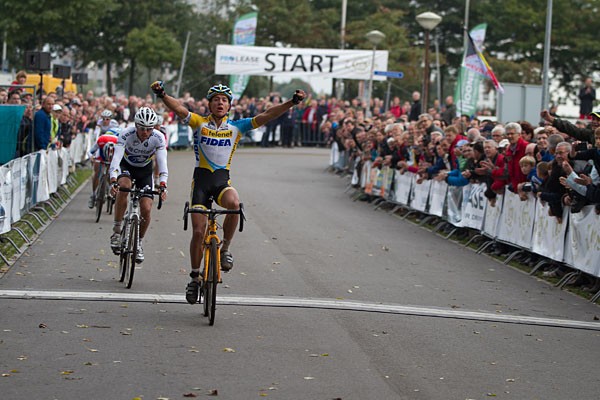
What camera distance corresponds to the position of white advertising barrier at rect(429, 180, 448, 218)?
20250mm

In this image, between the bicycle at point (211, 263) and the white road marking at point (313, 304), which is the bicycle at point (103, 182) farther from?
the bicycle at point (211, 263)

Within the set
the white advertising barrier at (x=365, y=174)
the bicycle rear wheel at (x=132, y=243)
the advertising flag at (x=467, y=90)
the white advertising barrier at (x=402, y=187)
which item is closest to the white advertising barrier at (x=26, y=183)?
the bicycle rear wheel at (x=132, y=243)

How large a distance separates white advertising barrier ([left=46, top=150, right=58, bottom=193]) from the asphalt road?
10.6 ft

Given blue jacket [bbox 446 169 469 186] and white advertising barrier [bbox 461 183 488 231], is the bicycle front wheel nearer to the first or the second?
blue jacket [bbox 446 169 469 186]

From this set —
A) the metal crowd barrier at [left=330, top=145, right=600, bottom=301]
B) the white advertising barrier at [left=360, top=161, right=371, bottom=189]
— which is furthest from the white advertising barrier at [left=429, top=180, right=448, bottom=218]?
the white advertising barrier at [left=360, top=161, right=371, bottom=189]

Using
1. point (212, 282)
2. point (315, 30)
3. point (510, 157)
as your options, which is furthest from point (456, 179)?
point (315, 30)

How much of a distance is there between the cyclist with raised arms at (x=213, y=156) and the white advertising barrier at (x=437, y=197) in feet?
30.6

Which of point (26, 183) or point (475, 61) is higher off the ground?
point (475, 61)

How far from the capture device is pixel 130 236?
496 inches

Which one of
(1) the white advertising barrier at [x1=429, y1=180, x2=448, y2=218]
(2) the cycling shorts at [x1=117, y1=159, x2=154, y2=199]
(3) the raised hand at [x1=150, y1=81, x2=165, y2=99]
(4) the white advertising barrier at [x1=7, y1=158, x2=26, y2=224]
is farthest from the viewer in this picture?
(1) the white advertising barrier at [x1=429, y1=180, x2=448, y2=218]

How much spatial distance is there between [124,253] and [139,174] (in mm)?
1250

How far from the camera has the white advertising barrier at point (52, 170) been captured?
21.1m

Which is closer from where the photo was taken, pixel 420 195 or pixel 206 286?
pixel 206 286

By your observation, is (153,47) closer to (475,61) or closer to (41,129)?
(475,61)
